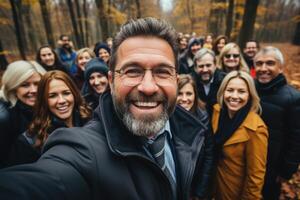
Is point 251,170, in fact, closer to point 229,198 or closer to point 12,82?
point 229,198

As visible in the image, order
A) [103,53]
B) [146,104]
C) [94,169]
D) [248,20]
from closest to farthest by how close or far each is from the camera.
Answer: [94,169]
[146,104]
[103,53]
[248,20]

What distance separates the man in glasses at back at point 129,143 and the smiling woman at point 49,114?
116 centimetres

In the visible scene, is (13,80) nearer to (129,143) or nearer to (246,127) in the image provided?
(129,143)

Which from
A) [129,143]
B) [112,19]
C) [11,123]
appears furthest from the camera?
[112,19]

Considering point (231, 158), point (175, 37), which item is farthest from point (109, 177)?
point (231, 158)

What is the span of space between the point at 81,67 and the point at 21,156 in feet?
10.0

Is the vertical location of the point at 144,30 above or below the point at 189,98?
above

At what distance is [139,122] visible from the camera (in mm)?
1433

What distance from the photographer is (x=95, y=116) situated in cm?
153

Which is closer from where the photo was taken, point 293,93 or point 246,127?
point 246,127

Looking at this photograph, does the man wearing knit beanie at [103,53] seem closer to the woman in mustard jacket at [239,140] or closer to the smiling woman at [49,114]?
the smiling woman at [49,114]

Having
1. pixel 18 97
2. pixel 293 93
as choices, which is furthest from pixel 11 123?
→ pixel 293 93

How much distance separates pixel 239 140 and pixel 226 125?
292 mm

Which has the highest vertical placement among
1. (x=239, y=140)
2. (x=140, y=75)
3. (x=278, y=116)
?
(x=140, y=75)
